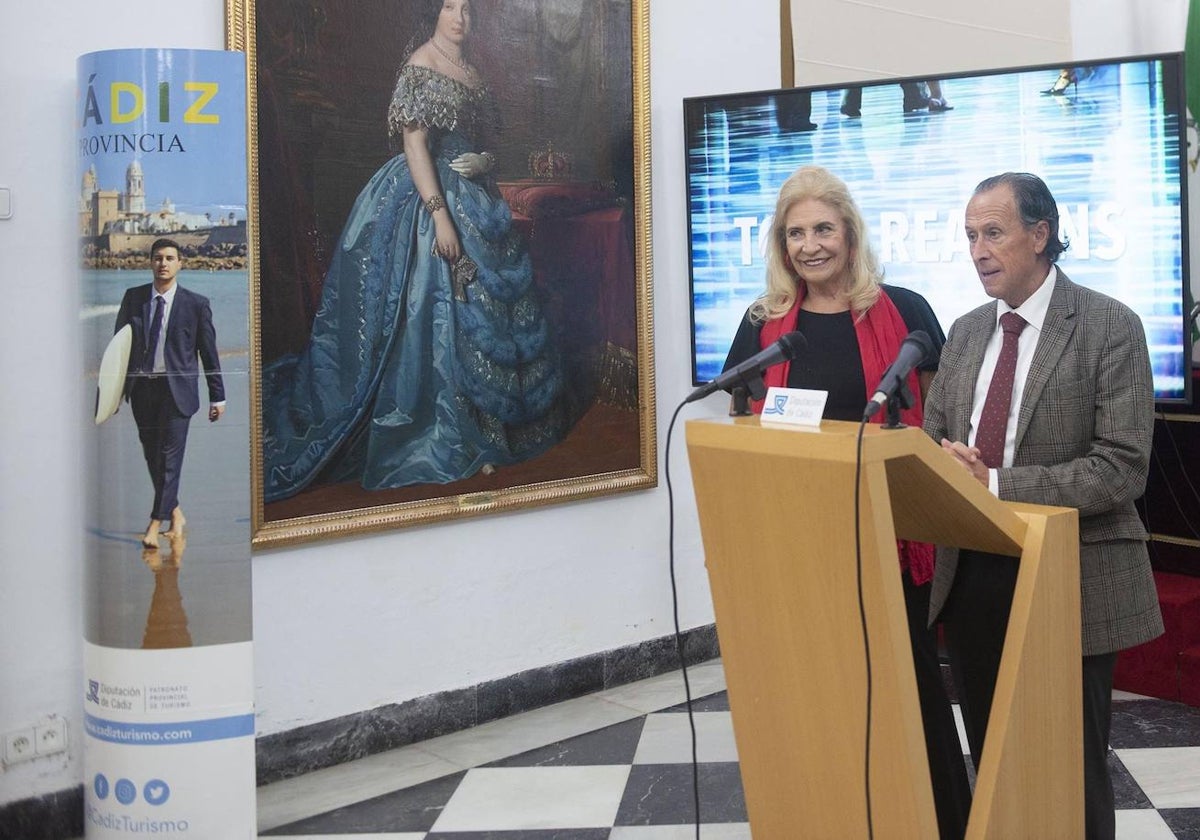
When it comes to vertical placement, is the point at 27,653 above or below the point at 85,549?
below

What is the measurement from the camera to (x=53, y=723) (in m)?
2.82

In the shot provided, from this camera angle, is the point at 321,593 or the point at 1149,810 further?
the point at 321,593

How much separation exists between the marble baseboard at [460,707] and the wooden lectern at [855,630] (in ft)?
5.13

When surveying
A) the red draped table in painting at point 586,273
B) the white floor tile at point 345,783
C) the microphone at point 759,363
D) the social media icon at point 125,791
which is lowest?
the white floor tile at point 345,783

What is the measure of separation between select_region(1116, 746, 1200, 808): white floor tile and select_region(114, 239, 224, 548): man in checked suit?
7.95 feet

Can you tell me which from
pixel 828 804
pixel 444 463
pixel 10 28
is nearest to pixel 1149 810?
pixel 828 804

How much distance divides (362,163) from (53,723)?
1.64 metres

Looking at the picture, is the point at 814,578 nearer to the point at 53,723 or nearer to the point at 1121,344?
the point at 1121,344

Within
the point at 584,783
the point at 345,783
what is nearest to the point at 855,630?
the point at 584,783

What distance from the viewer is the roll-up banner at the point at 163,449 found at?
2482 millimetres

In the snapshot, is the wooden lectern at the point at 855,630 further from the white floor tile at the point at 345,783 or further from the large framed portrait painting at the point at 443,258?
the large framed portrait painting at the point at 443,258

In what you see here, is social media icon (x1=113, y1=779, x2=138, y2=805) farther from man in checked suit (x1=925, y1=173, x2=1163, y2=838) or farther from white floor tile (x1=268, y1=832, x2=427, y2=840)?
man in checked suit (x1=925, y1=173, x2=1163, y2=838)

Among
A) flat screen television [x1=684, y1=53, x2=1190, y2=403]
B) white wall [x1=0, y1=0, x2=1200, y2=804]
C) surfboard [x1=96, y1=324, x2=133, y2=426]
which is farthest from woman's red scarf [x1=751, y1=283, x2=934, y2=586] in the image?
surfboard [x1=96, y1=324, x2=133, y2=426]

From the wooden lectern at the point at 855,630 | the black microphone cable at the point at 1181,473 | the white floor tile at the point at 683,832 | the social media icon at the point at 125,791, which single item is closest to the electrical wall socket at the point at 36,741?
the social media icon at the point at 125,791
